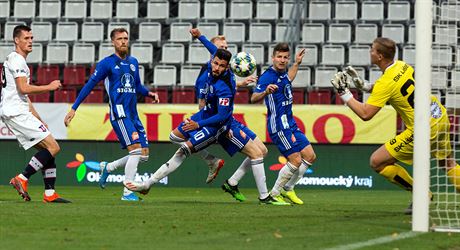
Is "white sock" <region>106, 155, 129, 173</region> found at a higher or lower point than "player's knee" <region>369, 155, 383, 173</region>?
lower

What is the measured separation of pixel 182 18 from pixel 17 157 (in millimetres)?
6947

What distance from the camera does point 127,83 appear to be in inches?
534

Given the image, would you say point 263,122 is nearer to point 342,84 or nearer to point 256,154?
point 256,154

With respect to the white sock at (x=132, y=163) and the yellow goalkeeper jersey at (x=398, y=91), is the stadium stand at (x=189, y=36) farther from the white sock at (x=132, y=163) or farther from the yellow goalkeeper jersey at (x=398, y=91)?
the yellow goalkeeper jersey at (x=398, y=91)

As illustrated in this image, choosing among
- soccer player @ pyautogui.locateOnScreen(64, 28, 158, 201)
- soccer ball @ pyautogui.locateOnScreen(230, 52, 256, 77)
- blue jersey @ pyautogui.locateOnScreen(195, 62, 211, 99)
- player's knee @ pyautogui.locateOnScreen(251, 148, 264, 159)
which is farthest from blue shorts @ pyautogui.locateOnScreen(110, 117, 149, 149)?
player's knee @ pyautogui.locateOnScreen(251, 148, 264, 159)

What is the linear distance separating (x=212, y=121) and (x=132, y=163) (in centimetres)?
174

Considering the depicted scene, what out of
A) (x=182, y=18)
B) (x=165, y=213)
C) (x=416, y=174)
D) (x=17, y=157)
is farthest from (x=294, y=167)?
(x=182, y=18)

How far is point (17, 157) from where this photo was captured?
2111 centimetres

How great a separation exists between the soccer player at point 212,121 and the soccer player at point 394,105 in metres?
2.21

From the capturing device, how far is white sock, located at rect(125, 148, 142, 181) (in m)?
13.4

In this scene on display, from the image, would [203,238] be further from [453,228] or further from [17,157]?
[17,157]

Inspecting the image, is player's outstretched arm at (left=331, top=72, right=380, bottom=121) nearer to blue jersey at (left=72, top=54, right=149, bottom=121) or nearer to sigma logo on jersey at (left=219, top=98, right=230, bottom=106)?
sigma logo on jersey at (left=219, top=98, right=230, bottom=106)

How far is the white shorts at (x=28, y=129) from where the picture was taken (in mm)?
11891

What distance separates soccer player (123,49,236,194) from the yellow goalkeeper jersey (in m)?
2.43
